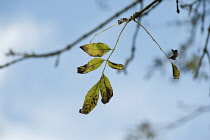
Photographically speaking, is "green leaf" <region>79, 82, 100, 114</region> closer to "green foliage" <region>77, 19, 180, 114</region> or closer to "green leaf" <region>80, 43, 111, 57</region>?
"green foliage" <region>77, 19, 180, 114</region>

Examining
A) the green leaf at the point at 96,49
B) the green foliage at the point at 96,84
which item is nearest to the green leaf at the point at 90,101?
the green foliage at the point at 96,84

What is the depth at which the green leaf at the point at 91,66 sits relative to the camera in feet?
2.99

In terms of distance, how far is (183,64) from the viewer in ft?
9.53

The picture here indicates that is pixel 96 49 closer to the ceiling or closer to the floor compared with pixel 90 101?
closer to the ceiling

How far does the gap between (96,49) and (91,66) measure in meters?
0.05

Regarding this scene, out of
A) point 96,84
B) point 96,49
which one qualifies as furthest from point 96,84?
point 96,49

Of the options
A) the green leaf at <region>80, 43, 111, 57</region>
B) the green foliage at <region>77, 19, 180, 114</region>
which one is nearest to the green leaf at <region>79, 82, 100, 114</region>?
the green foliage at <region>77, 19, 180, 114</region>

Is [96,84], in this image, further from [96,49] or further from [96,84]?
[96,49]

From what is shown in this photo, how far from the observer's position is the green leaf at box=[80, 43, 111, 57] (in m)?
0.90

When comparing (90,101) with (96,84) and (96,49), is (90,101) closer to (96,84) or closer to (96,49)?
(96,84)

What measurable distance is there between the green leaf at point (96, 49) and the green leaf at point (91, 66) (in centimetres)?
2

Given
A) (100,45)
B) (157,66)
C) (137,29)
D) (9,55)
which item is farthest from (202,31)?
(100,45)

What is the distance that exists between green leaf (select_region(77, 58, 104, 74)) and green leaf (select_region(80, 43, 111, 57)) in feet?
0.07

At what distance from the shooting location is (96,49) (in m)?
0.92
